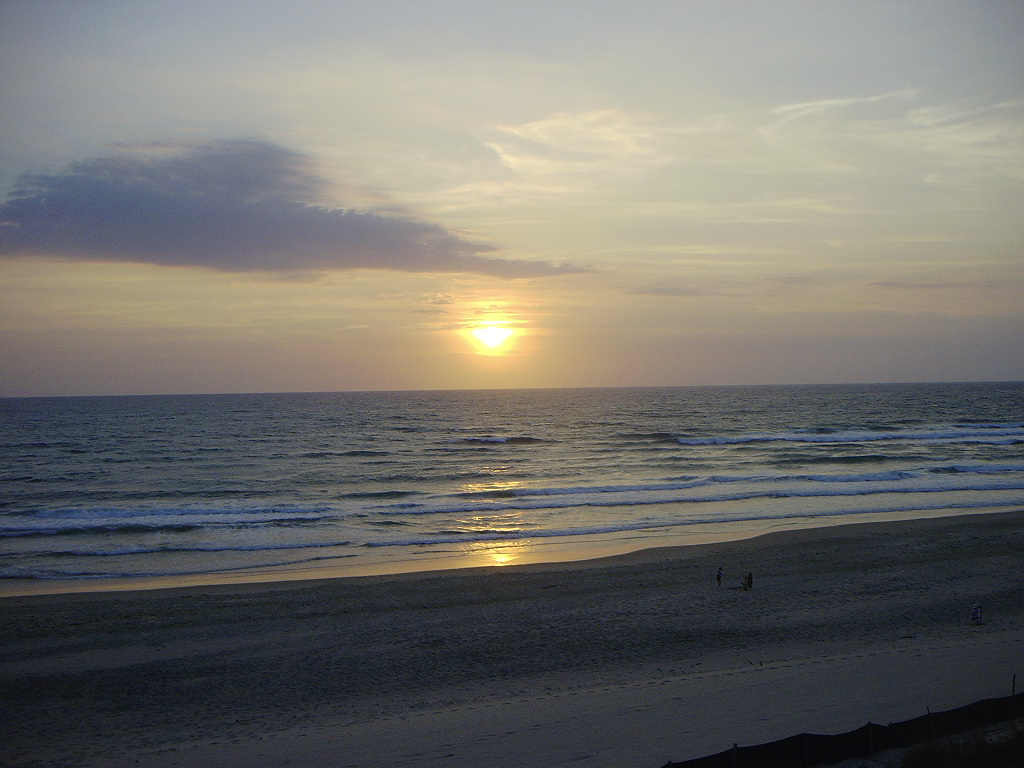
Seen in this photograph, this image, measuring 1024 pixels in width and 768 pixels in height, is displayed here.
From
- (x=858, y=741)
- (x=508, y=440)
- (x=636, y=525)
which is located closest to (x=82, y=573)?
(x=636, y=525)

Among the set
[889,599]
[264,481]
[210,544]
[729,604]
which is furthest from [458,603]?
[264,481]

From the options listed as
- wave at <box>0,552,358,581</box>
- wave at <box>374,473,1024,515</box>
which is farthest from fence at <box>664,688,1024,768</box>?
wave at <box>374,473,1024,515</box>

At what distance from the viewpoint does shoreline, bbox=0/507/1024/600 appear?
18297 millimetres

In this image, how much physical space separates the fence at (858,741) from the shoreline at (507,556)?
11.9m

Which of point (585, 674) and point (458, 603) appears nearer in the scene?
point (585, 674)

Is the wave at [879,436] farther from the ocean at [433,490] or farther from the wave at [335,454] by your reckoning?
the wave at [335,454]

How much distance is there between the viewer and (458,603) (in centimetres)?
1583

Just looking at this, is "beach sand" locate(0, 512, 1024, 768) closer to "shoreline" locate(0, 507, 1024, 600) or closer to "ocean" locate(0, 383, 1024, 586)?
"shoreline" locate(0, 507, 1024, 600)

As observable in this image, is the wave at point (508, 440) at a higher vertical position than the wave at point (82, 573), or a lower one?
higher

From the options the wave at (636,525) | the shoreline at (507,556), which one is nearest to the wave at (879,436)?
the wave at (636,525)

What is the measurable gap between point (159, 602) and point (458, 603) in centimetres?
659

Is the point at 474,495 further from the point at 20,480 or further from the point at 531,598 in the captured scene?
the point at 20,480

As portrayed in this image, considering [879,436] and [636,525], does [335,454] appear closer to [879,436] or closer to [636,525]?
[636,525]

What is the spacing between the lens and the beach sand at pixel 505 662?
30.9 ft
